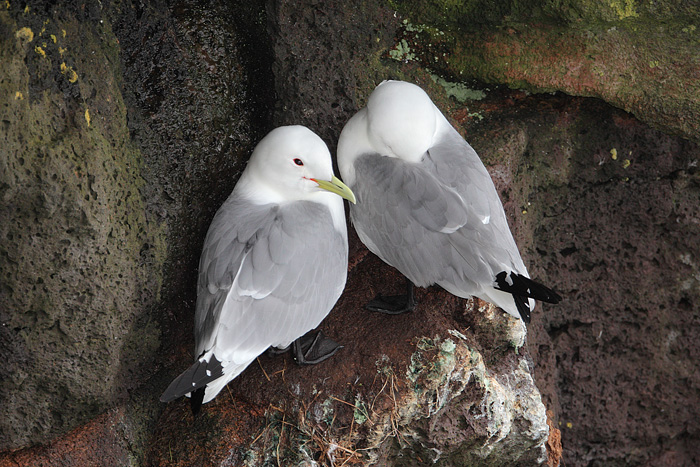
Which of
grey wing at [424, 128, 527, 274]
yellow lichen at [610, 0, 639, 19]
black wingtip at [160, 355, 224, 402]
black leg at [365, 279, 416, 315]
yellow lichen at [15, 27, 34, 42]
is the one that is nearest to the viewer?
yellow lichen at [15, 27, 34, 42]

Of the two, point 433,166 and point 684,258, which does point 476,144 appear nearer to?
point 433,166

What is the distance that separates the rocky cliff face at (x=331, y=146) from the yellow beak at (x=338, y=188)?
19.6 inches

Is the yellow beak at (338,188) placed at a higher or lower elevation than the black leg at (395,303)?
higher

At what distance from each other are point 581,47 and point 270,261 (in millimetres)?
1591

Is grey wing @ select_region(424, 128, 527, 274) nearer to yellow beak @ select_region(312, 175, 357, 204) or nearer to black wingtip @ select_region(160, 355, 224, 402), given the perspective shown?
yellow beak @ select_region(312, 175, 357, 204)

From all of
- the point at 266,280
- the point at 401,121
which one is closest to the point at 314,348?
the point at 266,280

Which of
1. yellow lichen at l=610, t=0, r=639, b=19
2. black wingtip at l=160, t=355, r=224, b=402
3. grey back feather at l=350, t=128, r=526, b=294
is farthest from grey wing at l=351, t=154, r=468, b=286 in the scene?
yellow lichen at l=610, t=0, r=639, b=19

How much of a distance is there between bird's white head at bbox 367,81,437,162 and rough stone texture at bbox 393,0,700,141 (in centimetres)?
50

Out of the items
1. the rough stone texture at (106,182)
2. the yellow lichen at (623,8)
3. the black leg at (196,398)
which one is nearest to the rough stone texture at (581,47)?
the yellow lichen at (623,8)

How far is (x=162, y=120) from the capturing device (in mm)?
2641

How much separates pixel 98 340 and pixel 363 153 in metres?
1.20

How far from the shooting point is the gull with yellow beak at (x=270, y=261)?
230 cm

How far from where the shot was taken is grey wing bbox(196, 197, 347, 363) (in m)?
2.30

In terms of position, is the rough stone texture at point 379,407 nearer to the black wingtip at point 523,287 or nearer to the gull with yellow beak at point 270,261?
the gull with yellow beak at point 270,261
